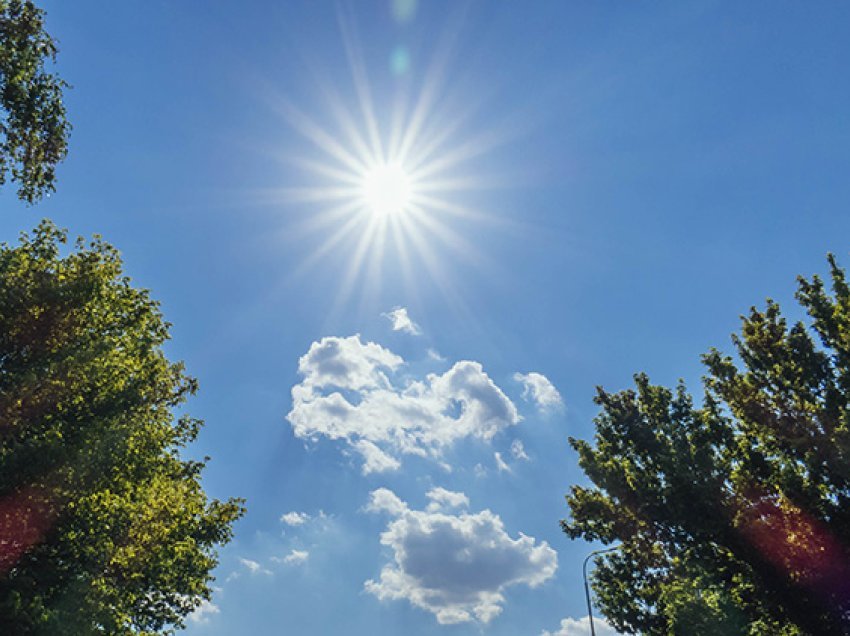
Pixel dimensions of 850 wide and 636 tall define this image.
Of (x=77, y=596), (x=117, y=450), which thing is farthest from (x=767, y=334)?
(x=77, y=596)

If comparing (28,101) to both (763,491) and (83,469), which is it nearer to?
(83,469)

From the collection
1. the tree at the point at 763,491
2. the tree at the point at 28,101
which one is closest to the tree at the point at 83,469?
the tree at the point at 28,101

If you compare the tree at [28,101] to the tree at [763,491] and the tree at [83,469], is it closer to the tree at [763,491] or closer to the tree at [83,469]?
the tree at [83,469]

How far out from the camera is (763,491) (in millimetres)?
17219

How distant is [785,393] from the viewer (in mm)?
17297

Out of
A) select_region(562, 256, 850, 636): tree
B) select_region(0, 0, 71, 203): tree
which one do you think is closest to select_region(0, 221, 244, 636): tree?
select_region(0, 0, 71, 203): tree

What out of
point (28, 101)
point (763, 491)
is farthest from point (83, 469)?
point (763, 491)

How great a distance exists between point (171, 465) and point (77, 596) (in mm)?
6075

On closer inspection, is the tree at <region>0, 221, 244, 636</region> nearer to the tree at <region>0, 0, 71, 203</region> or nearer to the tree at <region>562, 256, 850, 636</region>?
the tree at <region>0, 0, 71, 203</region>

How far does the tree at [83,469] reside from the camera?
12672 millimetres

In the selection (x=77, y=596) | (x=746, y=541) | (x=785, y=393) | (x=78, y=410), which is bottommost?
(x=77, y=596)

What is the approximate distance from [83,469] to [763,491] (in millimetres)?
19232

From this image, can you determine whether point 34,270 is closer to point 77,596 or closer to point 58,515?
point 58,515

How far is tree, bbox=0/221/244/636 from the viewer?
1267cm
